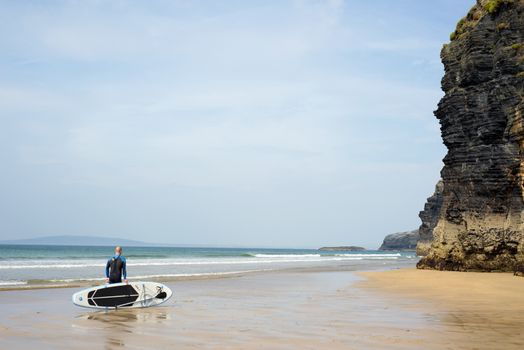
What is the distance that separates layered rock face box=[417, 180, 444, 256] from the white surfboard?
8511 cm

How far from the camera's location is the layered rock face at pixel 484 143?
31781 mm

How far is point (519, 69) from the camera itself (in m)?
32.6

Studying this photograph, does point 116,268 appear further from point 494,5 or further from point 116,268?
point 494,5

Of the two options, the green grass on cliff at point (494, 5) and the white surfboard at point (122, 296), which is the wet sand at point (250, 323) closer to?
the white surfboard at point (122, 296)

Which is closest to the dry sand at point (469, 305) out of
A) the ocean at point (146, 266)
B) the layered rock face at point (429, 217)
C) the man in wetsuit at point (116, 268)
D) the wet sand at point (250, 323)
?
the wet sand at point (250, 323)

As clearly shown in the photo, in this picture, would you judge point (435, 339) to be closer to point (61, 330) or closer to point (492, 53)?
point (61, 330)

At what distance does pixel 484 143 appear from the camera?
112ft

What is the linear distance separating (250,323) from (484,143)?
26.6m

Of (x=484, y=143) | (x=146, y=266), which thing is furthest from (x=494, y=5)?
(x=146, y=266)

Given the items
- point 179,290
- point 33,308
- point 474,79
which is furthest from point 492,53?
point 33,308

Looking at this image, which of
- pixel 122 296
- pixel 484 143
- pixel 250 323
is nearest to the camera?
pixel 250 323

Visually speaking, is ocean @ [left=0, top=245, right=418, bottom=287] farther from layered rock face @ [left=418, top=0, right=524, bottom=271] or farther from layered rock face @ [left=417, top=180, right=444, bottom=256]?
layered rock face @ [left=417, top=180, right=444, bottom=256]

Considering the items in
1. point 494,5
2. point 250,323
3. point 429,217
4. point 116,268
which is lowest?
point 250,323

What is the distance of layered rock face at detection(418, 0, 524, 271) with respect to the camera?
31781mm
